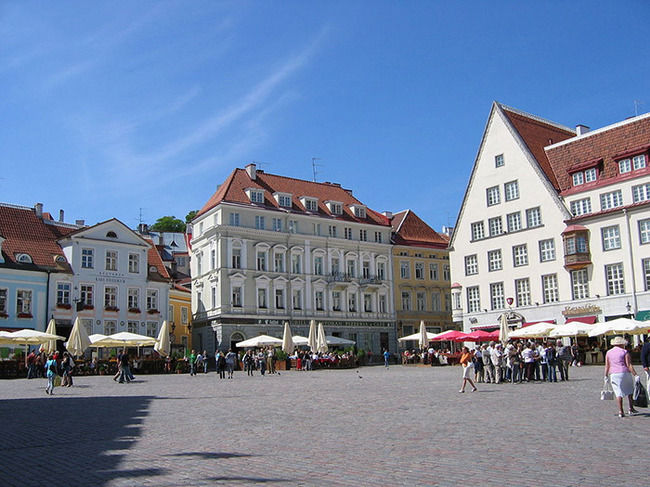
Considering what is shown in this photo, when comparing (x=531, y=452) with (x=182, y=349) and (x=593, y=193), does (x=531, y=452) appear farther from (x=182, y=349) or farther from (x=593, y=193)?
(x=182, y=349)

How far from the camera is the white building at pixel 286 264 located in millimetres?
57188

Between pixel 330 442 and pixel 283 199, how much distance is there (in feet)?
168

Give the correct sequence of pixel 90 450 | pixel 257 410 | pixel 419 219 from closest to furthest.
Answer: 1. pixel 90 450
2. pixel 257 410
3. pixel 419 219

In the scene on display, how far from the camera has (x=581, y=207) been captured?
4806 centimetres

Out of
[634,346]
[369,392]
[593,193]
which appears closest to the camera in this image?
[369,392]

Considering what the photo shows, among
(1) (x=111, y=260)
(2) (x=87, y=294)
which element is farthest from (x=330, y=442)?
(1) (x=111, y=260)

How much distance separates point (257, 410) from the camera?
16938mm

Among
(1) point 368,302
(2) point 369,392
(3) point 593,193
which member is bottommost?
(2) point 369,392

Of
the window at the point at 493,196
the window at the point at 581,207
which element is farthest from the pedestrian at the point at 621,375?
the window at the point at 493,196

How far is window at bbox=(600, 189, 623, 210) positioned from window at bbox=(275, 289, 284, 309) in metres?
27.2

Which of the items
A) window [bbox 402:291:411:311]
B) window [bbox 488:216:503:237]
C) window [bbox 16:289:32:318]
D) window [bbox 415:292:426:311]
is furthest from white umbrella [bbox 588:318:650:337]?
window [bbox 16:289:32:318]

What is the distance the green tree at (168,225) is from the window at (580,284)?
55646 mm

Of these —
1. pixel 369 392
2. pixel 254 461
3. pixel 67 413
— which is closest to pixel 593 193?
pixel 369 392

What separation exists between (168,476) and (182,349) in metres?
52.7
